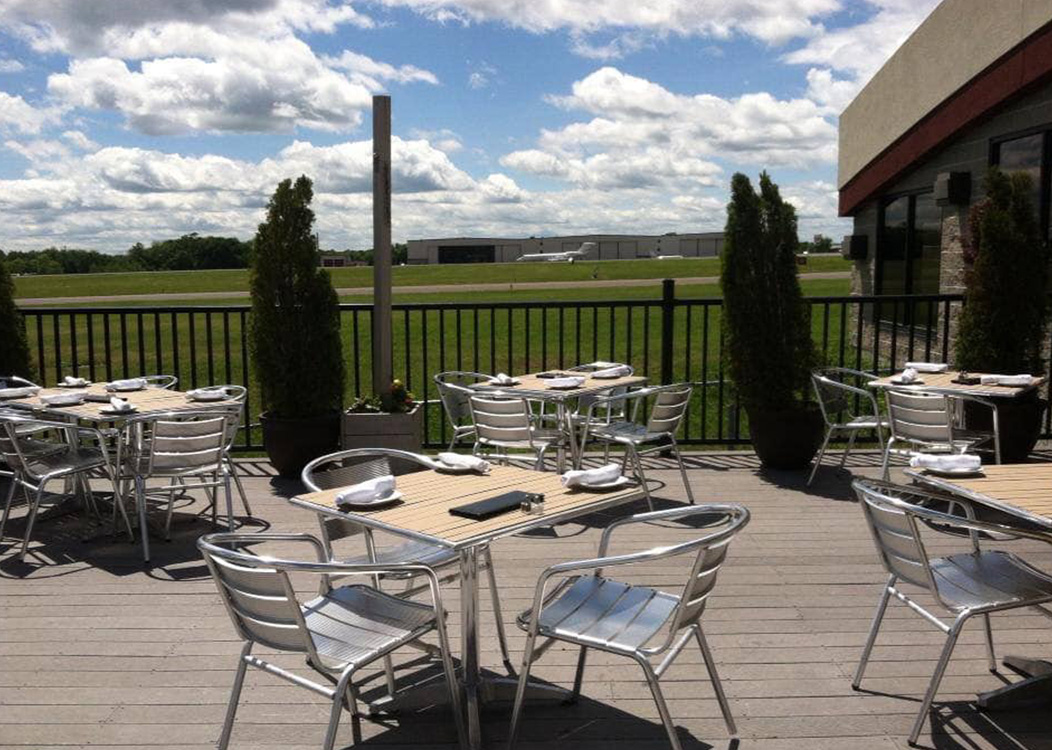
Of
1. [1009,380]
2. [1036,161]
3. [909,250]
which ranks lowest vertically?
[1009,380]

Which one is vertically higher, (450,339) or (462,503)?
(462,503)

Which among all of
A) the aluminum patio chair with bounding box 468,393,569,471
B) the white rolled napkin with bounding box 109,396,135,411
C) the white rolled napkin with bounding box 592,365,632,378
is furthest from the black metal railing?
the white rolled napkin with bounding box 109,396,135,411

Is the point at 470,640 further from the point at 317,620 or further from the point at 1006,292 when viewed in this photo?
the point at 1006,292

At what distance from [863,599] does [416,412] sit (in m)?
3.37

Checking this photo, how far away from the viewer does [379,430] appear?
6668 millimetres

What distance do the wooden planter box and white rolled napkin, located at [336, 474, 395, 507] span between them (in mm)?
3365

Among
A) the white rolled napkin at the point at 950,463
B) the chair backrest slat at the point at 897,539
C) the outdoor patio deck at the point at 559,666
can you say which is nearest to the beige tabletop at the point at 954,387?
the outdoor patio deck at the point at 559,666

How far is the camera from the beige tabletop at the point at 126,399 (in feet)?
17.3

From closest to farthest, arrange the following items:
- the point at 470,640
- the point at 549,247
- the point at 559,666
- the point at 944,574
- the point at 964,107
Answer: the point at 470,640, the point at 944,574, the point at 559,666, the point at 964,107, the point at 549,247

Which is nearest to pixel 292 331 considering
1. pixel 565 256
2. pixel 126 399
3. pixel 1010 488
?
pixel 126 399

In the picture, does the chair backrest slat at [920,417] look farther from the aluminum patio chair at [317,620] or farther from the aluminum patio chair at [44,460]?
the aluminum patio chair at [44,460]

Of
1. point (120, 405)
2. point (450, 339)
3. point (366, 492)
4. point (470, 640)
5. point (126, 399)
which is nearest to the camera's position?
point (470, 640)

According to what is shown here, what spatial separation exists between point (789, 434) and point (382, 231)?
311 centimetres

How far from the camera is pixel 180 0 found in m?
6.93
